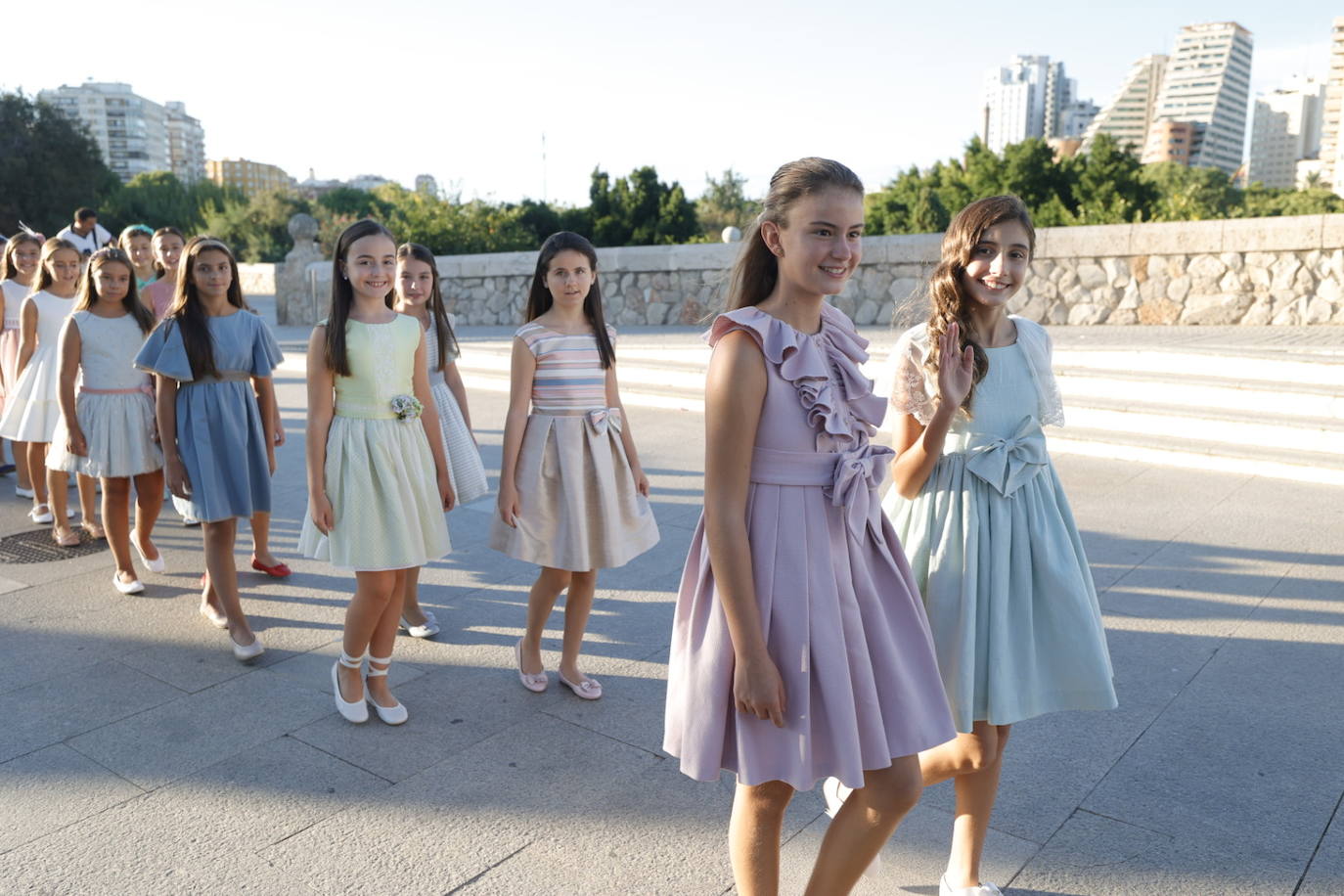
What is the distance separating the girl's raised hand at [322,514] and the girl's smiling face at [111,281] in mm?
2430

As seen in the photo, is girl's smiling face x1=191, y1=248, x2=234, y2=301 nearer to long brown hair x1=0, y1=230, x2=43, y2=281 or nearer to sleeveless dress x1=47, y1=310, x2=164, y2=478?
sleeveless dress x1=47, y1=310, x2=164, y2=478

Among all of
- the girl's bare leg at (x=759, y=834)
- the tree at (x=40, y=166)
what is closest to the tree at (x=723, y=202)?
the tree at (x=40, y=166)

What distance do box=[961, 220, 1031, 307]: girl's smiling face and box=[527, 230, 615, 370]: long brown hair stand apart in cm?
154

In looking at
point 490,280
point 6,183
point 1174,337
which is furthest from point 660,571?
point 6,183

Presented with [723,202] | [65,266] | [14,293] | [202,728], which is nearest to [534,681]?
[202,728]

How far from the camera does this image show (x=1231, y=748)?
10.7 ft

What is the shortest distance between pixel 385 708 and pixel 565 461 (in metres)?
1.12

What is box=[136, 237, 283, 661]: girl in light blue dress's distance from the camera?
4.30 metres

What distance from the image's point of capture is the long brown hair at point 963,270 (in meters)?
2.52

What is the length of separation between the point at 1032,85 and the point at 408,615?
199m

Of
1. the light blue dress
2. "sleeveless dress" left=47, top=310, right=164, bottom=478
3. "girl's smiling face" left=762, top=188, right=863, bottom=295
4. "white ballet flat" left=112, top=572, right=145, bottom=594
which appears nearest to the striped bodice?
the light blue dress

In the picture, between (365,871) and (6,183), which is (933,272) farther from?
(6,183)

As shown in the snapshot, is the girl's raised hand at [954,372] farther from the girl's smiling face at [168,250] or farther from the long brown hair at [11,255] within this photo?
the long brown hair at [11,255]

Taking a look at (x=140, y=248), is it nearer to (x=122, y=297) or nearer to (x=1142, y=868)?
(x=122, y=297)
